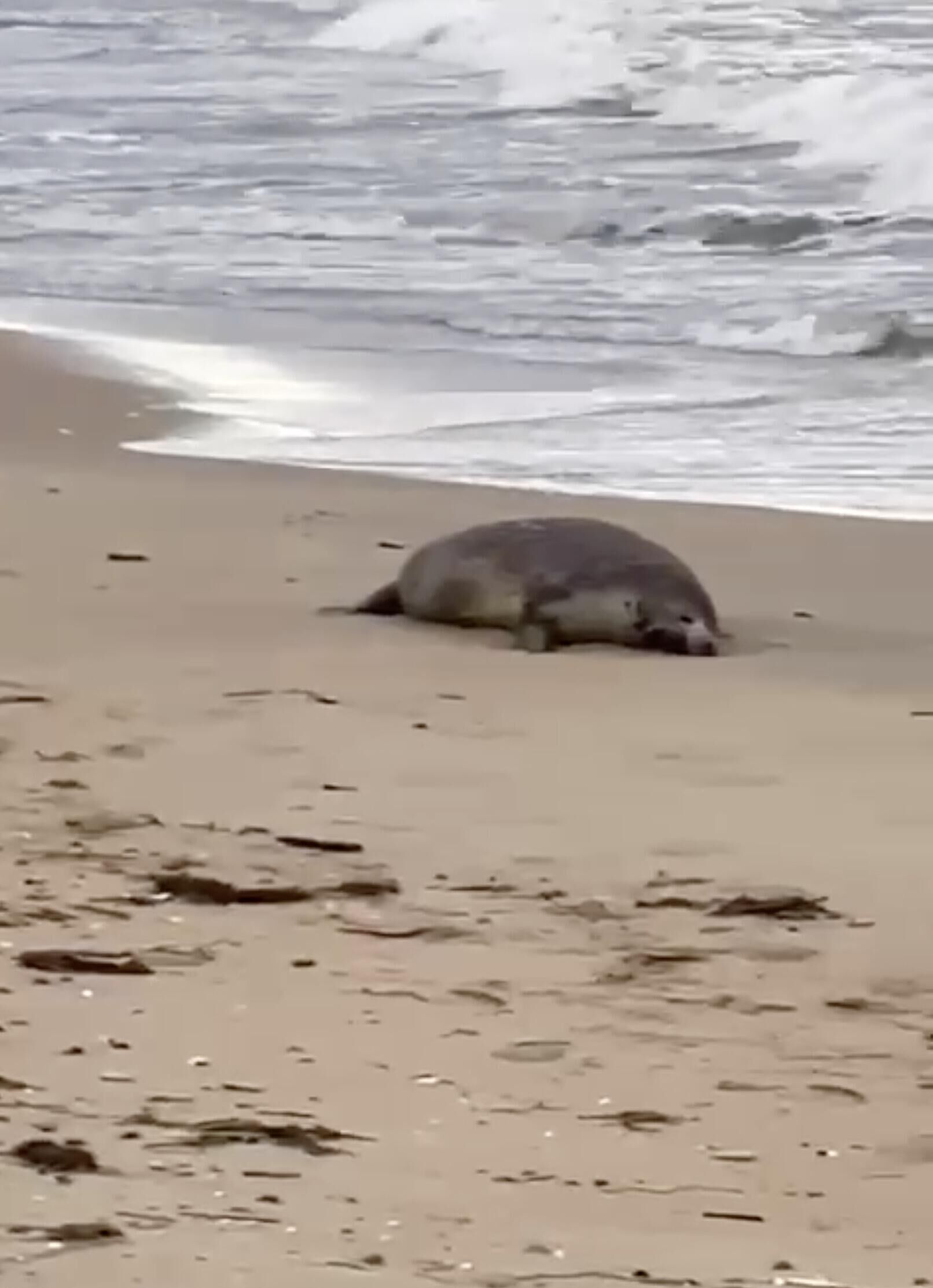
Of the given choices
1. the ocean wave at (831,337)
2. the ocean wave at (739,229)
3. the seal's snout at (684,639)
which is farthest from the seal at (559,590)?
the ocean wave at (739,229)

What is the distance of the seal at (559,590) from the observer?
21.4ft

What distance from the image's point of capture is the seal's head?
21.2 ft

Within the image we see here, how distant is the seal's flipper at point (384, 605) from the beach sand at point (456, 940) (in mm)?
151

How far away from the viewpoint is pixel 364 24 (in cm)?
2639

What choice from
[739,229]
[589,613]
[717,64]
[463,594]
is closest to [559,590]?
[589,613]

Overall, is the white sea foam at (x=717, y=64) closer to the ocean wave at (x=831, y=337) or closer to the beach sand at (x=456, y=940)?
the ocean wave at (x=831, y=337)

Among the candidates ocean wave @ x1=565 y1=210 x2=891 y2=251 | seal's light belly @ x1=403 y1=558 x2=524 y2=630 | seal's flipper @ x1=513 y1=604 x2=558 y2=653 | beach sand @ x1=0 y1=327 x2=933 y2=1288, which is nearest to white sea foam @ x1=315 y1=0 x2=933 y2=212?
ocean wave @ x1=565 y1=210 x2=891 y2=251

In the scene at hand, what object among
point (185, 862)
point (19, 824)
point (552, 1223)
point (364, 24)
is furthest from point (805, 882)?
point (364, 24)

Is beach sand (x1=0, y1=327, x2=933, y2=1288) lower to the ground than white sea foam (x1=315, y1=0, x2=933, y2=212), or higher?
lower

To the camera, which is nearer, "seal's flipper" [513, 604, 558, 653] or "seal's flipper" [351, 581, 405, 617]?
"seal's flipper" [513, 604, 558, 653]

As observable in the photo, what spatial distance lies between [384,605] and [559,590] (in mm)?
448

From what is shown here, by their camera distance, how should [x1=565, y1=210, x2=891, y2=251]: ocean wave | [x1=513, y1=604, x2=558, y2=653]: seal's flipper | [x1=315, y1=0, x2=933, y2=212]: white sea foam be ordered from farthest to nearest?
1. [x1=315, y1=0, x2=933, y2=212]: white sea foam
2. [x1=565, y1=210, x2=891, y2=251]: ocean wave
3. [x1=513, y1=604, x2=558, y2=653]: seal's flipper

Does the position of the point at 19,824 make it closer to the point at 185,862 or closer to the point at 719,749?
the point at 185,862

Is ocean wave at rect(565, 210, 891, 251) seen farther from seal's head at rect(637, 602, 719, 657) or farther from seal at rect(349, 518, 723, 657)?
seal's head at rect(637, 602, 719, 657)
